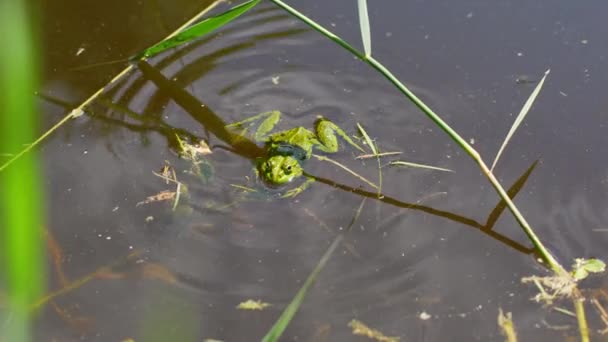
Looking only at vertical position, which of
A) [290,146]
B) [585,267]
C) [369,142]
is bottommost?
[585,267]

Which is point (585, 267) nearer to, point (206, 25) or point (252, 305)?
point (252, 305)

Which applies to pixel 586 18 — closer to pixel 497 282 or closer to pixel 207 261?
pixel 497 282

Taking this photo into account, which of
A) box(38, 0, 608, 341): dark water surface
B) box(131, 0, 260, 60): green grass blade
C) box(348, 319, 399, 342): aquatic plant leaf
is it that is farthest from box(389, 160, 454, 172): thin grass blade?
box(131, 0, 260, 60): green grass blade

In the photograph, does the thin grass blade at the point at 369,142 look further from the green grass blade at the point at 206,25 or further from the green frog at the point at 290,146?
the green grass blade at the point at 206,25

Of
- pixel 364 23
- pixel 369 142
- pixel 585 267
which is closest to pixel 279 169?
pixel 369 142

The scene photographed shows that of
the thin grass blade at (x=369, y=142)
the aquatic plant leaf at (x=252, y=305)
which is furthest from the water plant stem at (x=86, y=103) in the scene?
the aquatic plant leaf at (x=252, y=305)

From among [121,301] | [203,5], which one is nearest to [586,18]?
[203,5]

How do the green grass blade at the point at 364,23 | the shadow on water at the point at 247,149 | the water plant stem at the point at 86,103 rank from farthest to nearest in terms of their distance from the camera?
the water plant stem at the point at 86,103
the shadow on water at the point at 247,149
the green grass blade at the point at 364,23
